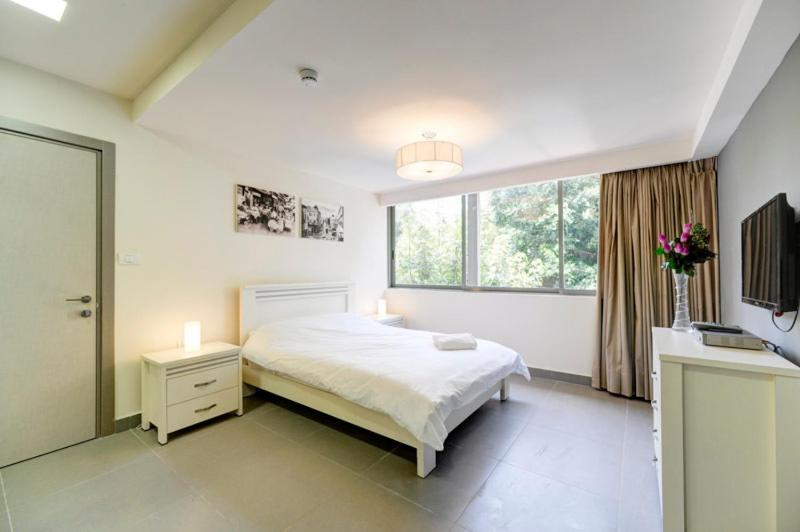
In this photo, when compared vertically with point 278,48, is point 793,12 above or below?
below

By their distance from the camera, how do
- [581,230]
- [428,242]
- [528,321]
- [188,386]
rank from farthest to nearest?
[428,242] → [528,321] → [581,230] → [188,386]

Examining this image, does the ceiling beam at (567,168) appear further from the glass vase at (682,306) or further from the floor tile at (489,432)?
the floor tile at (489,432)

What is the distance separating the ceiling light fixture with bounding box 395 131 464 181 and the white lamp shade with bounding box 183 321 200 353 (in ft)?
6.87

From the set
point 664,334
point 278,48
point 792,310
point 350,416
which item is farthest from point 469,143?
point 350,416

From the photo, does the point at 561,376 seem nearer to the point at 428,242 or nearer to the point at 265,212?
the point at 428,242

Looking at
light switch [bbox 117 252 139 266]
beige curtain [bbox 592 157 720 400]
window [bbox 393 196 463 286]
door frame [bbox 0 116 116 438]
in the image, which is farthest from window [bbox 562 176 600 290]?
door frame [bbox 0 116 116 438]

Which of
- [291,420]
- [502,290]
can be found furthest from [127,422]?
[502,290]

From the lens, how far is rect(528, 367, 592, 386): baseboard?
3.45m

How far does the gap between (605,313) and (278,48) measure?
11.4 feet

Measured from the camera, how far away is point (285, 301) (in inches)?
137

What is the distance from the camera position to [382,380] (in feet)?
6.98

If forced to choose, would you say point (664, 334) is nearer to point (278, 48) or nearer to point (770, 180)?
point (770, 180)

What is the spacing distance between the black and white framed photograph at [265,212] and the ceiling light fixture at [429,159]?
1615mm

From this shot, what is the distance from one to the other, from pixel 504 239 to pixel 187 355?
349cm
